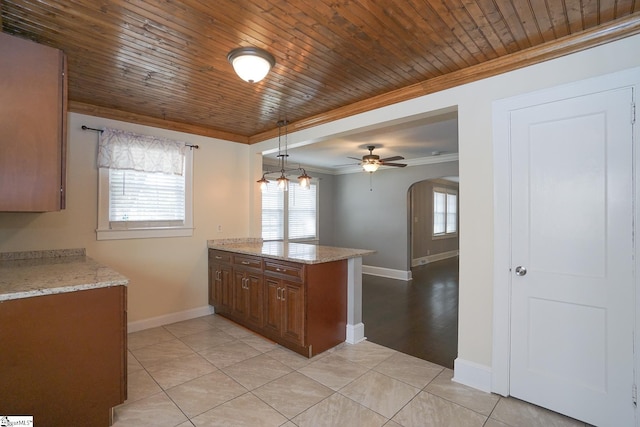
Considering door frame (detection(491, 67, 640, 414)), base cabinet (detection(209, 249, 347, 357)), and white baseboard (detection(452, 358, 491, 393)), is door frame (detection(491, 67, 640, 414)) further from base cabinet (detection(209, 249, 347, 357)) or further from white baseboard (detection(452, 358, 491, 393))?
base cabinet (detection(209, 249, 347, 357))

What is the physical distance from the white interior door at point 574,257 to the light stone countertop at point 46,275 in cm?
273

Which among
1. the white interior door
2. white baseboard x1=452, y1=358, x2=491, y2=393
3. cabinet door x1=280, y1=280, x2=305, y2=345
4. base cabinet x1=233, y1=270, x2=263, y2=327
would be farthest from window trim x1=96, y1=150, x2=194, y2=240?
the white interior door

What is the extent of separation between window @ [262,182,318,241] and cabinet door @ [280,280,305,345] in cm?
330

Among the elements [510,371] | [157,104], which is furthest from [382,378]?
[157,104]

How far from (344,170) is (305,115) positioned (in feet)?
12.9

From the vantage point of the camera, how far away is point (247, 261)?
3564 mm

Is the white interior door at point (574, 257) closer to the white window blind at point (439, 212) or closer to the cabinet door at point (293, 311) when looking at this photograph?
the cabinet door at point (293, 311)

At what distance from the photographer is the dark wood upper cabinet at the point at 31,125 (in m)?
1.84

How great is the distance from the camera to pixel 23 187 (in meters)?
1.91

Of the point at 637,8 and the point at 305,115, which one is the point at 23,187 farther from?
the point at 637,8

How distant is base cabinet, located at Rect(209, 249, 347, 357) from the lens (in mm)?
2936

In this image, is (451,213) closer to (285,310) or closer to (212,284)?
(212,284)

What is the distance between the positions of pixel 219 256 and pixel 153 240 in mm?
783

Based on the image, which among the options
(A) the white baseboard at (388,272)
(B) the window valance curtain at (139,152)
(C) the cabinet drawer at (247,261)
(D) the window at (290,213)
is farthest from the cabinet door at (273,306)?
(A) the white baseboard at (388,272)
